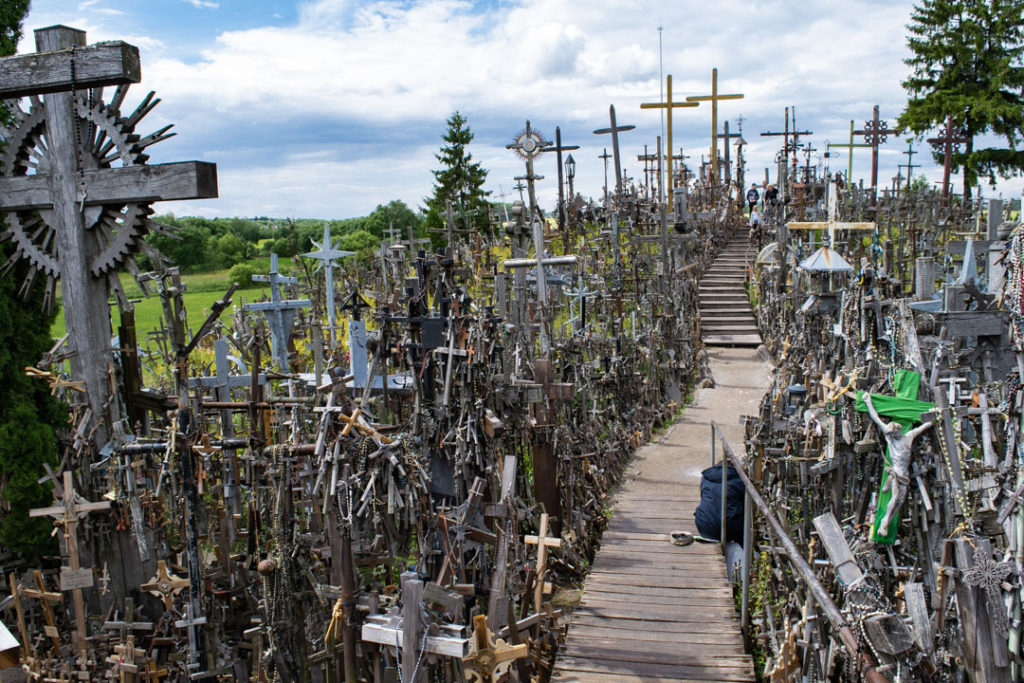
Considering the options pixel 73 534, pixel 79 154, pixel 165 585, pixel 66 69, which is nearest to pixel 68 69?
pixel 66 69

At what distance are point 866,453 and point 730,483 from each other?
2.64 meters

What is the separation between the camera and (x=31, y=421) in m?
6.40

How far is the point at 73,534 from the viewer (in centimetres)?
561

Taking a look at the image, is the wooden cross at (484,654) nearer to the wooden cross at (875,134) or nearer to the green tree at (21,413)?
the green tree at (21,413)

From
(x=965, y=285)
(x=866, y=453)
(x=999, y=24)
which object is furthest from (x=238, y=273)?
(x=999, y=24)

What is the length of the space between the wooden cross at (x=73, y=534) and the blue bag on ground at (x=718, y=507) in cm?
526

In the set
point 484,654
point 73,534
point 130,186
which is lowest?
point 484,654

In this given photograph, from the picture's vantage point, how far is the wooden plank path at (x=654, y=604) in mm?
5695

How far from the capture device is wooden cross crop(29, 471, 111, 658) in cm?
553

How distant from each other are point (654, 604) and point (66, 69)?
5982 mm

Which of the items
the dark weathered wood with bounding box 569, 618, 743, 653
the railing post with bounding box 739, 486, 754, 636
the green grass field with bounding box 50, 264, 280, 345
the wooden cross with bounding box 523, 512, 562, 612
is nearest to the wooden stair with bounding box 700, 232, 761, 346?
the railing post with bounding box 739, 486, 754, 636

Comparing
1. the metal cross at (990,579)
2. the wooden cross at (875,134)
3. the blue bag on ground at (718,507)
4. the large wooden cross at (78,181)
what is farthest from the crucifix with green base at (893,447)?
the wooden cross at (875,134)

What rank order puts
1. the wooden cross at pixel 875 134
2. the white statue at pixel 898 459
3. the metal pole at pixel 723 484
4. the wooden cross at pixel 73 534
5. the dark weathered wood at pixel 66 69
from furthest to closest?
1. the wooden cross at pixel 875 134
2. the metal pole at pixel 723 484
3. the wooden cross at pixel 73 534
4. the dark weathered wood at pixel 66 69
5. the white statue at pixel 898 459

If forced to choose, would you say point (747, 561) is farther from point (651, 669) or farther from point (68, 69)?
point (68, 69)
